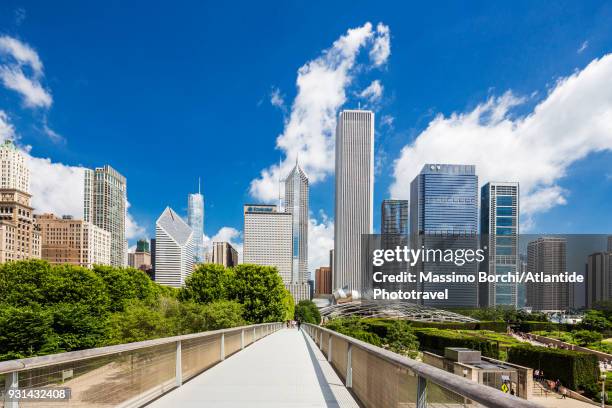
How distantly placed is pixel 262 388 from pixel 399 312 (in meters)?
89.0

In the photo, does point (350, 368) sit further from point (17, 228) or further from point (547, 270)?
point (547, 270)

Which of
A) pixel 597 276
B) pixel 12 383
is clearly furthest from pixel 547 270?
pixel 12 383

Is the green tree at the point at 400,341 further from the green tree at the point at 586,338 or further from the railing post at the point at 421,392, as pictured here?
the railing post at the point at 421,392

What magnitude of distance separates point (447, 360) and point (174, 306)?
2090 centimetres

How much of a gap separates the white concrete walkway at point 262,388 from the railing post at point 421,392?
2.70 meters

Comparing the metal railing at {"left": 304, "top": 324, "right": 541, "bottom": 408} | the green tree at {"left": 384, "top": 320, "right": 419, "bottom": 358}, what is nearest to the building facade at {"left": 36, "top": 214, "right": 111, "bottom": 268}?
the green tree at {"left": 384, "top": 320, "right": 419, "bottom": 358}

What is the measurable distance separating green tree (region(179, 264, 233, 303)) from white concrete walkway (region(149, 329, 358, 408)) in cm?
3712

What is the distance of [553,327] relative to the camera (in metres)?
78.7

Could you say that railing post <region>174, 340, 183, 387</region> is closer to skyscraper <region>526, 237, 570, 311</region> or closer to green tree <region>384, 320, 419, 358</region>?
green tree <region>384, 320, 419, 358</region>

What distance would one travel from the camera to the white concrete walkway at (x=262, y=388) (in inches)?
238

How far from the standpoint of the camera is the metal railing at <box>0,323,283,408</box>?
12.4 ft

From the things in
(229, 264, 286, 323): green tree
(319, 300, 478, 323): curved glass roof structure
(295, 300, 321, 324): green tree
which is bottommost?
(295, 300, 321, 324): green tree

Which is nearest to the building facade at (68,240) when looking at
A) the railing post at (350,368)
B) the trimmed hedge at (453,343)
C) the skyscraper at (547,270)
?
the trimmed hedge at (453,343)

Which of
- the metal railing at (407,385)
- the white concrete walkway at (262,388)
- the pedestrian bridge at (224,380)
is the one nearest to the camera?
the metal railing at (407,385)
